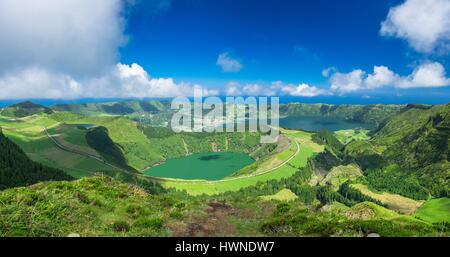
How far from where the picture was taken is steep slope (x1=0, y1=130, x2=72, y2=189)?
137750 millimetres

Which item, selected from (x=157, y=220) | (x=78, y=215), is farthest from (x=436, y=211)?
(x=78, y=215)

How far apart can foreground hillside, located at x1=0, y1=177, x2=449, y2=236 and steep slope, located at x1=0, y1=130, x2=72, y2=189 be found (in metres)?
122

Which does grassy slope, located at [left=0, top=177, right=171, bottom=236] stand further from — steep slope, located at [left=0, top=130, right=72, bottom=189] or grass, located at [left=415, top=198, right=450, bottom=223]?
grass, located at [left=415, top=198, right=450, bottom=223]

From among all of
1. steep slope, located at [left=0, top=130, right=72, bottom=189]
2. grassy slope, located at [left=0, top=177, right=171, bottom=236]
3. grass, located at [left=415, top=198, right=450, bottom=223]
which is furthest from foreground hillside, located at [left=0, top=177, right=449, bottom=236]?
grass, located at [left=415, top=198, right=450, bottom=223]

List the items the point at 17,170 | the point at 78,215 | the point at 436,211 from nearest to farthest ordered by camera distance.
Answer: the point at 78,215, the point at 17,170, the point at 436,211

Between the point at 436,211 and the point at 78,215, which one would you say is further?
the point at 436,211

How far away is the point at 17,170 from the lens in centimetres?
15038

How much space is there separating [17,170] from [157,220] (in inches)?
6106

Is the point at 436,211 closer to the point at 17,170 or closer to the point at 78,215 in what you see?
the point at 78,215

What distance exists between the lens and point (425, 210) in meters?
189
